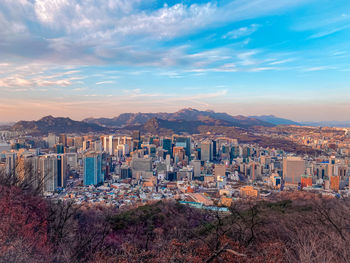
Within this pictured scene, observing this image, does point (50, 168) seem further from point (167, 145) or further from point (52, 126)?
point (52, 126)

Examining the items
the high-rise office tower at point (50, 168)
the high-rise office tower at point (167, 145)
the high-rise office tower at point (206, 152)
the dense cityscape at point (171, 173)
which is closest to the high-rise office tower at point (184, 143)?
the dense cityscape at point (171, 173)

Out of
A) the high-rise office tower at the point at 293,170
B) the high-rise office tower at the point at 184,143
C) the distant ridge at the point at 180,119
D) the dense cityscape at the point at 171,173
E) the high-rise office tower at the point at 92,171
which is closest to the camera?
the dense cityscape at the point at 171,173

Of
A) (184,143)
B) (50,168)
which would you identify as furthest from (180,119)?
(50,168)

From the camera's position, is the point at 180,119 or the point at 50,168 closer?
the point at 50,168

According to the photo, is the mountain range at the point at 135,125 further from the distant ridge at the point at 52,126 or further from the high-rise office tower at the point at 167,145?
the high-rise office tower at the point at 167,145

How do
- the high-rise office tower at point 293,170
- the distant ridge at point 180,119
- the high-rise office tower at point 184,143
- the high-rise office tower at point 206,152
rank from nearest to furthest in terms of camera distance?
1. the high-rise office tower at point 293,170
2. the high-rise office tower at point 206,152
3. the high-rise office tower at point 184,143
4. the distant ridge at point 180,119

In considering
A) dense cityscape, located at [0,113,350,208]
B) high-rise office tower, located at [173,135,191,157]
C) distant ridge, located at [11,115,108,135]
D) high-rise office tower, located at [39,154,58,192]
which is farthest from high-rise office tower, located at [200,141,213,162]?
distant ridge, located at [11,115,108,135]

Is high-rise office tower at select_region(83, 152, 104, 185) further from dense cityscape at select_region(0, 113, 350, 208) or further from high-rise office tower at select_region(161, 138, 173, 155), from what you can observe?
high-rise office tower at select_region(161, 138, 173, 155)

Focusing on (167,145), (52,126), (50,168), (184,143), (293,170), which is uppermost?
(52,126)

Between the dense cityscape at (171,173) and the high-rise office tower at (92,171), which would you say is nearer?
the dense cityscape at (171,173)
